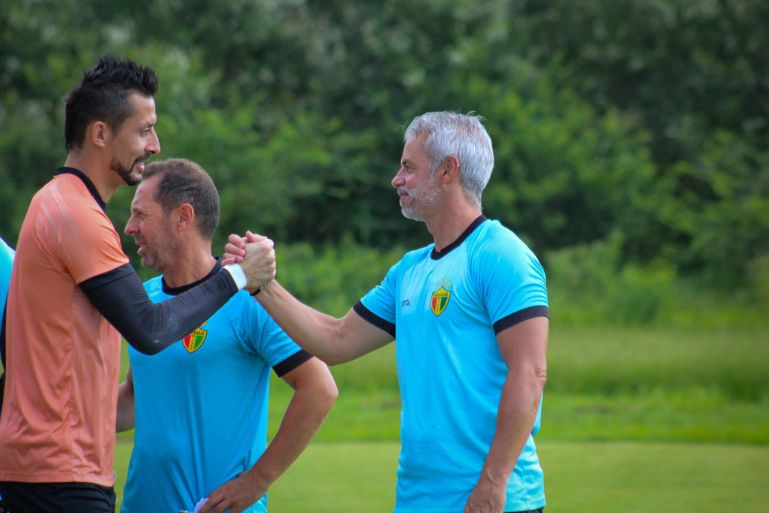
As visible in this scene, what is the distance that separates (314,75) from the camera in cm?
2308

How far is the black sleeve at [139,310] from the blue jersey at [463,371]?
690 mm

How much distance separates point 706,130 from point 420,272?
21062 mm

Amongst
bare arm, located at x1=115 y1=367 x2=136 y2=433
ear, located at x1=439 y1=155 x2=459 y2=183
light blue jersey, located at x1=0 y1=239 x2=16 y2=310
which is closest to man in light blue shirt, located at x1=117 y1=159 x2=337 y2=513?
bare arm, located at x1=115 y1=367 x2=136 y2=433

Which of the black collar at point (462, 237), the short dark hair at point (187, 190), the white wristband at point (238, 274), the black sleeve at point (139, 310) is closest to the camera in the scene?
the black sleeve at point (139, 310)

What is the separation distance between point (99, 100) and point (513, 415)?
4.70 ft

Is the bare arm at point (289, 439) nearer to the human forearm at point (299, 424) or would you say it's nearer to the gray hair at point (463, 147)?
the human forearm at point (299, 424)

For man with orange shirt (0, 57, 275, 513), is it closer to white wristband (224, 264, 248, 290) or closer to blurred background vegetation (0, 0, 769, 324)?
white wristband (224, 264, 248, 290)

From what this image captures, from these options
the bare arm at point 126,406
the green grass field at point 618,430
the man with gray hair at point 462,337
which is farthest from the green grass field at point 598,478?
the man with gray hair at point 462,337

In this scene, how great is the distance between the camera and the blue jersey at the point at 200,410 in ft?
12.6

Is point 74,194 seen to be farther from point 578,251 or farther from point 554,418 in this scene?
point 578,251

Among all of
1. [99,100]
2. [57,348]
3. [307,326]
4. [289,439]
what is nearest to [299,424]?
[289,439]

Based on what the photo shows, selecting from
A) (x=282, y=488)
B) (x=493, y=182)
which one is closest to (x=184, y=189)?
(x=282, y=488)

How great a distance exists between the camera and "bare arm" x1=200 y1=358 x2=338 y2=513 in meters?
3.78

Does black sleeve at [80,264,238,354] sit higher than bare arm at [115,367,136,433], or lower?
higher
